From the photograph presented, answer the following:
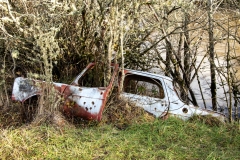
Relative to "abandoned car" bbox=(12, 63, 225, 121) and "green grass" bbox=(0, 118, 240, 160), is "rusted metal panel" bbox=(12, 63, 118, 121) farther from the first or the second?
"green grass" bbox=(0, 118, 240, 160)

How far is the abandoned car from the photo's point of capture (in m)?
5.60

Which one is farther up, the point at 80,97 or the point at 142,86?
the point at 142,86

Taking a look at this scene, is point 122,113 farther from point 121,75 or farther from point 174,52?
point 174,52

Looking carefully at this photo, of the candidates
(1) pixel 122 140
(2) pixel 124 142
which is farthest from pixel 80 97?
(2) pixel 124 142

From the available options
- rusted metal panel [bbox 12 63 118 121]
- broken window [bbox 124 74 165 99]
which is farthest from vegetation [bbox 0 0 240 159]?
broken window [bbox 124 74 165 99]

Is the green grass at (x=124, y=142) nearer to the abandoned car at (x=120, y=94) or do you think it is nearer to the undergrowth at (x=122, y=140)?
the undergrowth at (x=122, y=140)

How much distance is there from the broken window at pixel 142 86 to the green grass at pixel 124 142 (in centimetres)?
108

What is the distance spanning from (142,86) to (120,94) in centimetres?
85

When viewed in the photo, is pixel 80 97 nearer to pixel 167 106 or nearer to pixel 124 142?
pixel 124 142

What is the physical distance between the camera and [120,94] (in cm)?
604

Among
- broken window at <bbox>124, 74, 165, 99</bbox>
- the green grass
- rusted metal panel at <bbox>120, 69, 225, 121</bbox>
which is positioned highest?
broken window at <bbox>124, 74, 165, 99</bbox>

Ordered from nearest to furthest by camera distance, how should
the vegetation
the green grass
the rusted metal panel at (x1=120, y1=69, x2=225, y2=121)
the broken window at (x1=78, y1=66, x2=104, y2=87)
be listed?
the green grass → the vegetation → the rusted metal panel at (x1=120, y1=69, x2=225, y2=121) → the broken window at (x1=78, y1=66, x2=104, y2=87)

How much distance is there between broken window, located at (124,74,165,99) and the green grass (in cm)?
108

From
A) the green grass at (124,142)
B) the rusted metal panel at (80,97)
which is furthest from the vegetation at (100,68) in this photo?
the rusted metal panel at (80,97)
